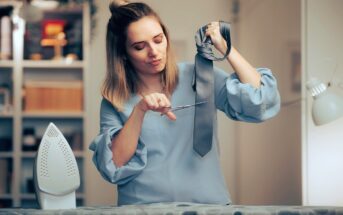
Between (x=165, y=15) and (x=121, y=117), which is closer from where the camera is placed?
(x=121, y=117)

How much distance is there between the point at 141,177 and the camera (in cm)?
100

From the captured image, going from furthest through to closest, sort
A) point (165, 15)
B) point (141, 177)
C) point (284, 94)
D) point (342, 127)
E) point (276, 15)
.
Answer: point (165, 15) → point (276, 15) → point (284, 94) → point (342, 127) → point (141, 177)

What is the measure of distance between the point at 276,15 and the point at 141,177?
3.50 feet

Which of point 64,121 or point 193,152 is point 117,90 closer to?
point 193,152

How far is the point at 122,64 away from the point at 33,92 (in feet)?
6.02

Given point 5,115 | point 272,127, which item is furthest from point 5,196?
point 272,127

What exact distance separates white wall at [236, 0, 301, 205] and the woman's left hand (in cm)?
59

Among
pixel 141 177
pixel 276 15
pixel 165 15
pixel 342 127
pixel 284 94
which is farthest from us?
pixel 165 15

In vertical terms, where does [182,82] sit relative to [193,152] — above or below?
above

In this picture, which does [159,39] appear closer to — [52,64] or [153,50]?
[153,50]

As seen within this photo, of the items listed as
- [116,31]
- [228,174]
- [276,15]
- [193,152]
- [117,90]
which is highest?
[276,15]

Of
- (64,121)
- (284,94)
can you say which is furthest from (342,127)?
(64,121)

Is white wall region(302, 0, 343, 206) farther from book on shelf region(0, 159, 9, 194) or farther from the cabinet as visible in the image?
book on shelf region(0, 159, 9, 194)

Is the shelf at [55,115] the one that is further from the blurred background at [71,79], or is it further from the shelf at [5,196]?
the shelf at [5,196]
